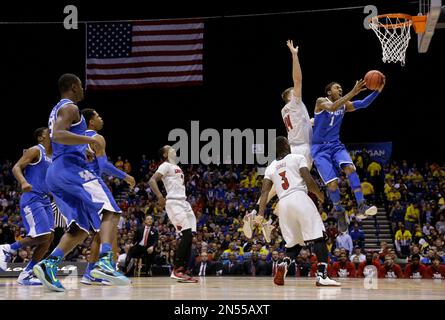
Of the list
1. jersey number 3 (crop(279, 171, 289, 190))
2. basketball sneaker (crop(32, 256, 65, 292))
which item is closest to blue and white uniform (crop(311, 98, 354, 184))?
jersey number 3 (crop(279, 171, 289, 190))

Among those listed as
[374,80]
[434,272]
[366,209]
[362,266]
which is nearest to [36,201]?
[366,209]

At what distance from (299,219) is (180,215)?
2231 mm


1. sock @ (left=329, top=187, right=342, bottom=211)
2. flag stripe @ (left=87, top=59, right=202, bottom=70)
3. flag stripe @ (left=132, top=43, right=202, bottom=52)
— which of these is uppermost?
flag stripe @ (left=132, top=43, right=202, bottom=52)

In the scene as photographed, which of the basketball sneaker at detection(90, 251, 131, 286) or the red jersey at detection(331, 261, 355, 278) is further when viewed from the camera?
the red jersey at detection(331, 261, 355, 278)

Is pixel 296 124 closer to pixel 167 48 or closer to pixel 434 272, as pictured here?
pixel 434 272

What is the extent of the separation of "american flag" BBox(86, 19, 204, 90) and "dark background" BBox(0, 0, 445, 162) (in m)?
5.76

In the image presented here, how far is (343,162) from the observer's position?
927 cm

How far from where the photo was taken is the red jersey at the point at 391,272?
13914mm

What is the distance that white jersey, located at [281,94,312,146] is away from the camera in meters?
8.84

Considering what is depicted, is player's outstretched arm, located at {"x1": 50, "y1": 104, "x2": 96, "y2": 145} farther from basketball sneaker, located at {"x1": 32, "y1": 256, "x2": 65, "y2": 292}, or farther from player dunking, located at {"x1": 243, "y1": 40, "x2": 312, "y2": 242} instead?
player dunking, located at {"x1": 243, "y1": 40, "x2": 312, "y2": 242}

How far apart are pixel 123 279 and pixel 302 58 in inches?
741
